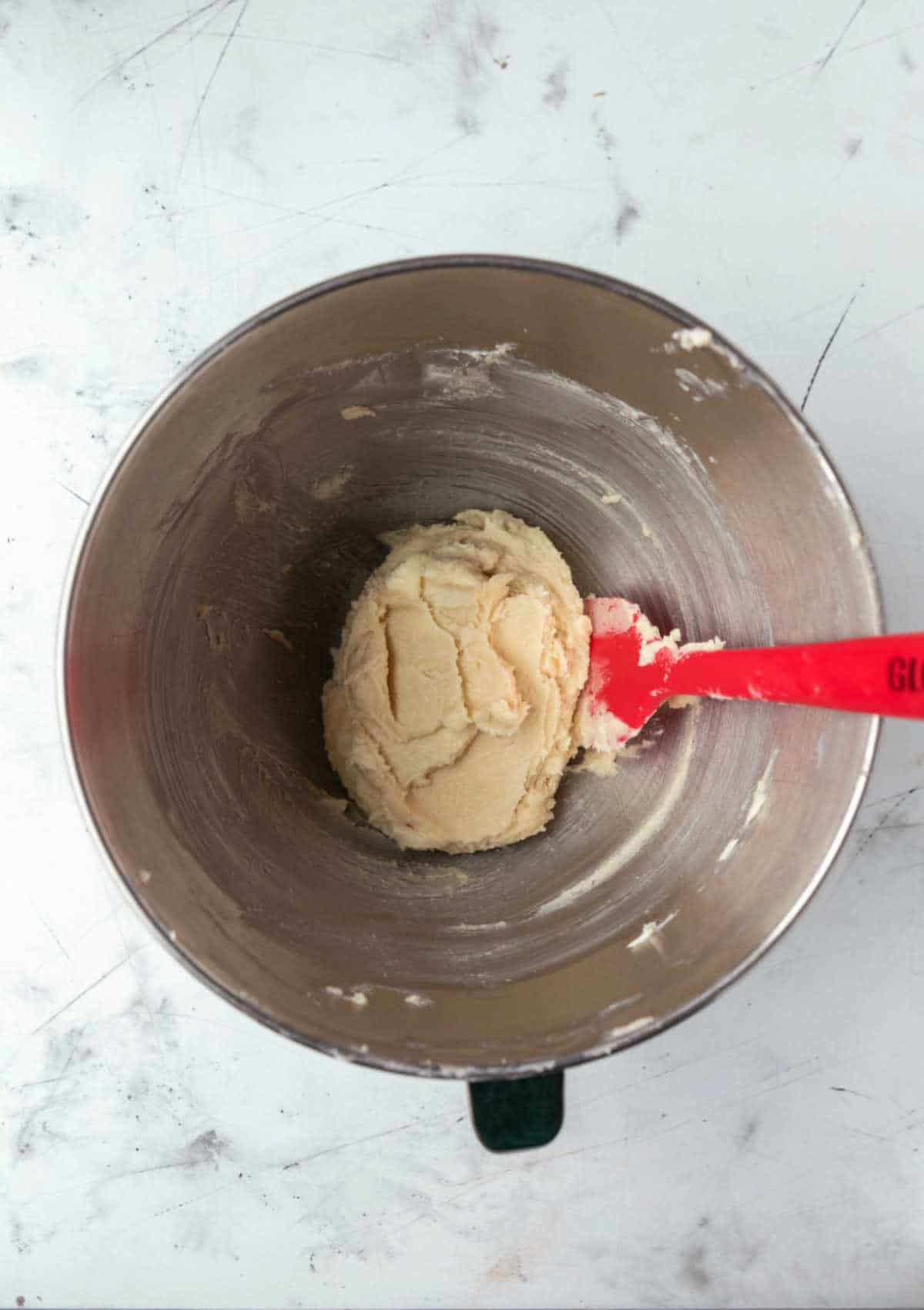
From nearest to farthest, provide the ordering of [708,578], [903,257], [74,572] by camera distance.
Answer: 1. [74,572]
2. [708,578]
3. [903,257]

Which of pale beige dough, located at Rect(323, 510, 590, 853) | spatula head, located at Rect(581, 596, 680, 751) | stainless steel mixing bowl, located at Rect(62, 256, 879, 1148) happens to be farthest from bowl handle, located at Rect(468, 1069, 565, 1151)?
spatula head, located at Rect(581, 596, 680, 751)

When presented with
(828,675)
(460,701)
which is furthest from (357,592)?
(828,675)

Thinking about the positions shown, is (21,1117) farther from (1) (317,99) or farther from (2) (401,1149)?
(1) (317,99)

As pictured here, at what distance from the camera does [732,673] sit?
3.46ft

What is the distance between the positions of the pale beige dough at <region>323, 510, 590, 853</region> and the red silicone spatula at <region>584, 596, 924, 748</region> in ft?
0.13

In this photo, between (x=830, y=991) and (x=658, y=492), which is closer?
(x=658, y=492)

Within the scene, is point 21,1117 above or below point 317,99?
below

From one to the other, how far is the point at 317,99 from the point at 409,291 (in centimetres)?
51

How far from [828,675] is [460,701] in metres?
0.50

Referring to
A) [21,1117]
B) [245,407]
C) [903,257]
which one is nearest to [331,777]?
[245,407]

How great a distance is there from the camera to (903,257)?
1.32 m

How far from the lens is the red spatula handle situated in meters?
0.82

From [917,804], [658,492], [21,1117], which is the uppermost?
[658,492]

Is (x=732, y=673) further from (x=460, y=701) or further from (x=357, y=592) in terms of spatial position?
(x=357, y=592)
